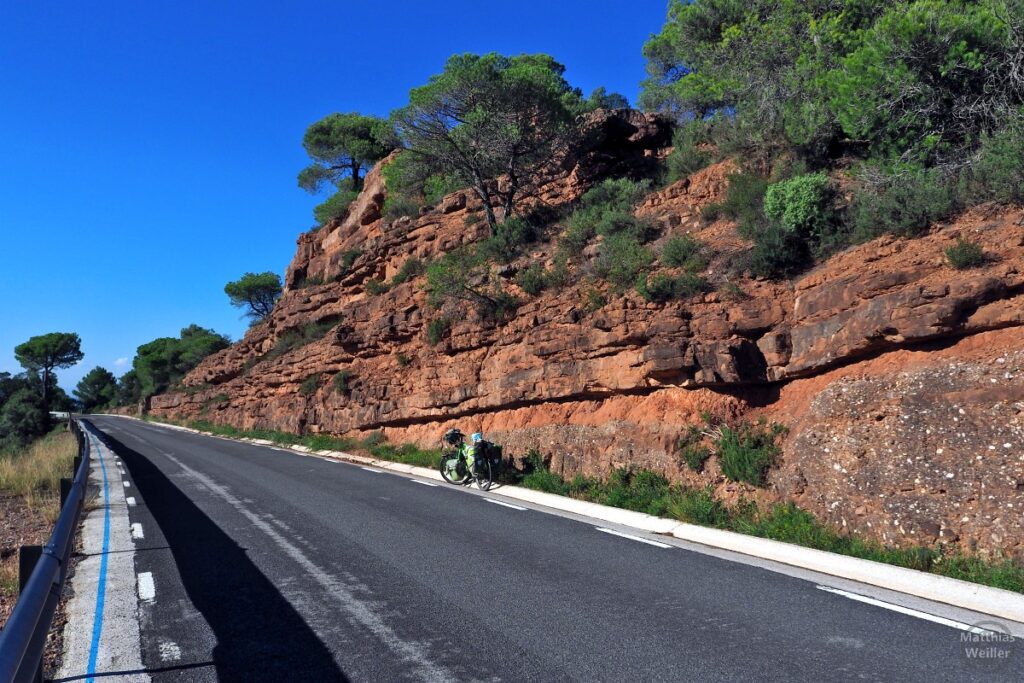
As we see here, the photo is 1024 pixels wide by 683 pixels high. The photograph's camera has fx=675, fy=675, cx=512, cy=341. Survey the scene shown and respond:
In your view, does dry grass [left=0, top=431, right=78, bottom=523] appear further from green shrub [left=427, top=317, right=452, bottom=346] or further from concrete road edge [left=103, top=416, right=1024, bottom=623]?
green shrub [left=427, top=317, right=452, bottom=346]

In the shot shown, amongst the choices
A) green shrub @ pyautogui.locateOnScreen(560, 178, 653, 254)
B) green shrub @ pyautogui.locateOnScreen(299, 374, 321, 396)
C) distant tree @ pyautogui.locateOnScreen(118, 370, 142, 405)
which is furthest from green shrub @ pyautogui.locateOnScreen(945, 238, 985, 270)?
distant tree @ pyautogui.locateOnScreen(118, 370, 142, 405)

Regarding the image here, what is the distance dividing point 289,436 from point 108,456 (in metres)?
8.37

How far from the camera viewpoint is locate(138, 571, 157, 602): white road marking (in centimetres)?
644

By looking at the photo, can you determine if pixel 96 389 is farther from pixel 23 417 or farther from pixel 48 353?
pixel 23 417

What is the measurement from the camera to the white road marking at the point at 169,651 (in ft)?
16.2

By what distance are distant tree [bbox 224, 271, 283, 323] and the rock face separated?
38.7m

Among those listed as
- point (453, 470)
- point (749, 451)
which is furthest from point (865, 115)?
point (453, 470)

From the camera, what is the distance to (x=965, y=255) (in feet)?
31.7

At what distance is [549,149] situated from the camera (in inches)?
1017

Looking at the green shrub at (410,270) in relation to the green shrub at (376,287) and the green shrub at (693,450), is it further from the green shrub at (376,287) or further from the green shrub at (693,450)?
the green shrub at (693,450)

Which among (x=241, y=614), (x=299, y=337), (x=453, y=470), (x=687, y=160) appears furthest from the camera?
(x=299, y=337)

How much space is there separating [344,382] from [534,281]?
38.2 feet

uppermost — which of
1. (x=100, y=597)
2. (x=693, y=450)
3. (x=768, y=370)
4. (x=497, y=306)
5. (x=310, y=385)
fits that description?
(x=497, y=306)

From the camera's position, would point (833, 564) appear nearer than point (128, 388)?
Yes
